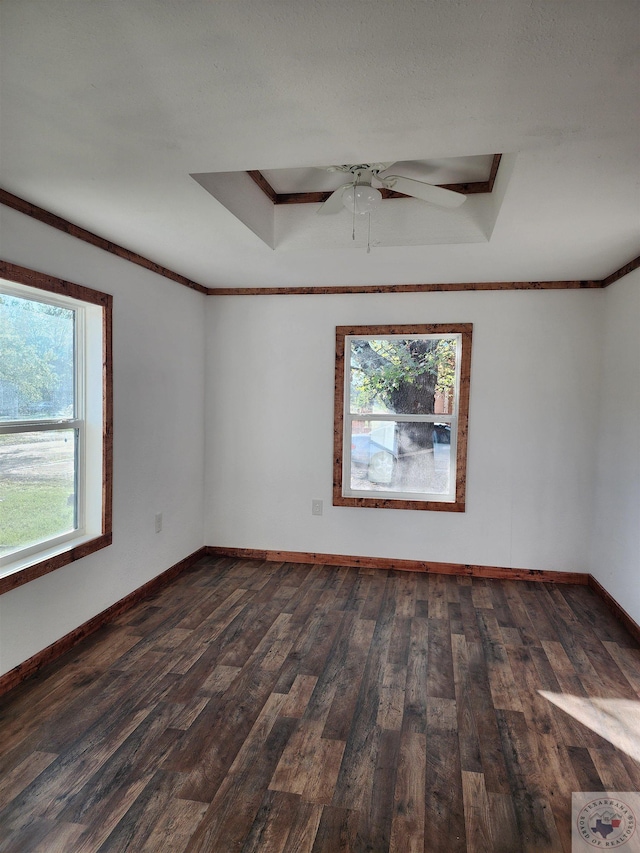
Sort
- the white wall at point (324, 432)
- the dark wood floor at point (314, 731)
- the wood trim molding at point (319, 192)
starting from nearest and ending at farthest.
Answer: the dark wood floor at point (314, 731), the wood trim molding at point (319, 192), the white wall at point (324, 432)

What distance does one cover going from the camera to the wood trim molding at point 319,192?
3021 millimetres

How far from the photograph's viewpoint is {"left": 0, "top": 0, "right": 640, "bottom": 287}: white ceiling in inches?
52.1

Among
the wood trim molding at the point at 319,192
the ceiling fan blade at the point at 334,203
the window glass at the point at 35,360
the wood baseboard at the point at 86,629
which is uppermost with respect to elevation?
the wood trim molding at the point at 319,192

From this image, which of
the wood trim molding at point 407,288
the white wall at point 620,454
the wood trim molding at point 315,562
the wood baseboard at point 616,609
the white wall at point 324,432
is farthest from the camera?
the wood trim molding at point 407,288

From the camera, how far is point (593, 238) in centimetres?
305

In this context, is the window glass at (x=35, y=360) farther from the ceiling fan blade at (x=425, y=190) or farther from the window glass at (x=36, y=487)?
the ceiling fan blade at (x=425, y=190)

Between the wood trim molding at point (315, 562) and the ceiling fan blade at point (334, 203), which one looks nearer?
the ceiling fan blade at point (334, 203)

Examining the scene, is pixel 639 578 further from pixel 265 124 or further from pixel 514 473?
pixel 265 124

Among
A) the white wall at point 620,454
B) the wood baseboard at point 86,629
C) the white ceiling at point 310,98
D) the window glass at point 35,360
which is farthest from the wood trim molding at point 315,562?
the white ceiling at point 310,98

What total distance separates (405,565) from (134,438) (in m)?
2.52

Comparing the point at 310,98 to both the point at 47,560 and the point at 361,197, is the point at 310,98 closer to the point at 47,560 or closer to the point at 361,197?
the point at 361,197

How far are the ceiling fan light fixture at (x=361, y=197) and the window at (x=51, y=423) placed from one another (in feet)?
5.38

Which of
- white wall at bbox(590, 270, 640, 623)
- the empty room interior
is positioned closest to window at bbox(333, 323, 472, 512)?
the empty room interior

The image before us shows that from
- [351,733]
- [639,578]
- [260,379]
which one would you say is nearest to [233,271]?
[260,379]
